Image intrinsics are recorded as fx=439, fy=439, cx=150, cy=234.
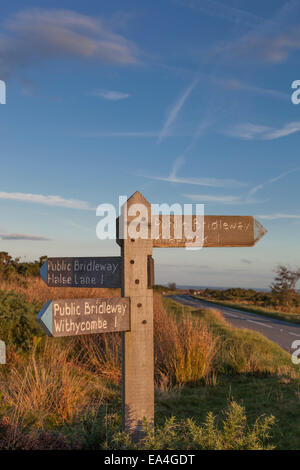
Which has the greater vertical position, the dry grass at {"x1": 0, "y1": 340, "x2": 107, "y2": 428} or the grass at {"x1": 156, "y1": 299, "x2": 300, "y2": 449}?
the dry grass at {"x1": 0, "y1": 340, "x2": 107, "y2": 428}

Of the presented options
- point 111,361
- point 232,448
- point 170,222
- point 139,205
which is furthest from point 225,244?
point 111,361

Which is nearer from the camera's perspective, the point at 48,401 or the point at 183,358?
the point at 48,401

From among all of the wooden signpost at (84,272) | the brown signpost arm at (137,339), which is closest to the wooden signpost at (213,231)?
the brown signpost arm at (137,339)

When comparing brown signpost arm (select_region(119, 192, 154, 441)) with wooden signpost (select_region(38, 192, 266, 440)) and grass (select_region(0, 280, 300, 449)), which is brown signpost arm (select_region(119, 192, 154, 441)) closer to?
wooden signpost (select_region(38, 192, 266, 440))

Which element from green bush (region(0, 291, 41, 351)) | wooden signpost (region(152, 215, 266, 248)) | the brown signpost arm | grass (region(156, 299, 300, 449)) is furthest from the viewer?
green bush (region(0, 291, 41, 351))

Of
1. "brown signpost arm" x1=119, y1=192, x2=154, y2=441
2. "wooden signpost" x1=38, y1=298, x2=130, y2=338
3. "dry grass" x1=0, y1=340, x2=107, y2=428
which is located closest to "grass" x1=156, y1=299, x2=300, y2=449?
"dry grass" x1=0, y1=340, x2=107, y2=428

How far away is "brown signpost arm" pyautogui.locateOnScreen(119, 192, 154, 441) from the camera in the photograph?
14.0 ft

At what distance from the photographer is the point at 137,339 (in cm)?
429

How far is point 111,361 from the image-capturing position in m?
7.73

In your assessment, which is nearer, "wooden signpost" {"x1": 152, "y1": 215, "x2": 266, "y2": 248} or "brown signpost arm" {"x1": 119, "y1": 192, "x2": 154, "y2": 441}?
"brown signpost arm" {"x1": 119, "y1": 192, "x2": 154, "y2": 441}

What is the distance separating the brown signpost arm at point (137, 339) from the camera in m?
4.27

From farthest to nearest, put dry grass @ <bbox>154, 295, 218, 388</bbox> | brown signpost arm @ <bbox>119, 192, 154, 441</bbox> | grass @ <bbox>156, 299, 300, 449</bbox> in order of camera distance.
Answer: dry grass @ <bbox>154, 295, 218, 388</bbox>, grass @ <bbox>156, 299, 300, 449</bbox>, brown signpost arm @ <bbox>119, 192, 154, 441</bbox>

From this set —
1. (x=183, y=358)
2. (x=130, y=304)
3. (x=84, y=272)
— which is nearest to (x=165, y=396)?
(x=183, y=358)

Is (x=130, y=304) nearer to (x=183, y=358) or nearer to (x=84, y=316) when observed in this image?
(x=84, y=316)
